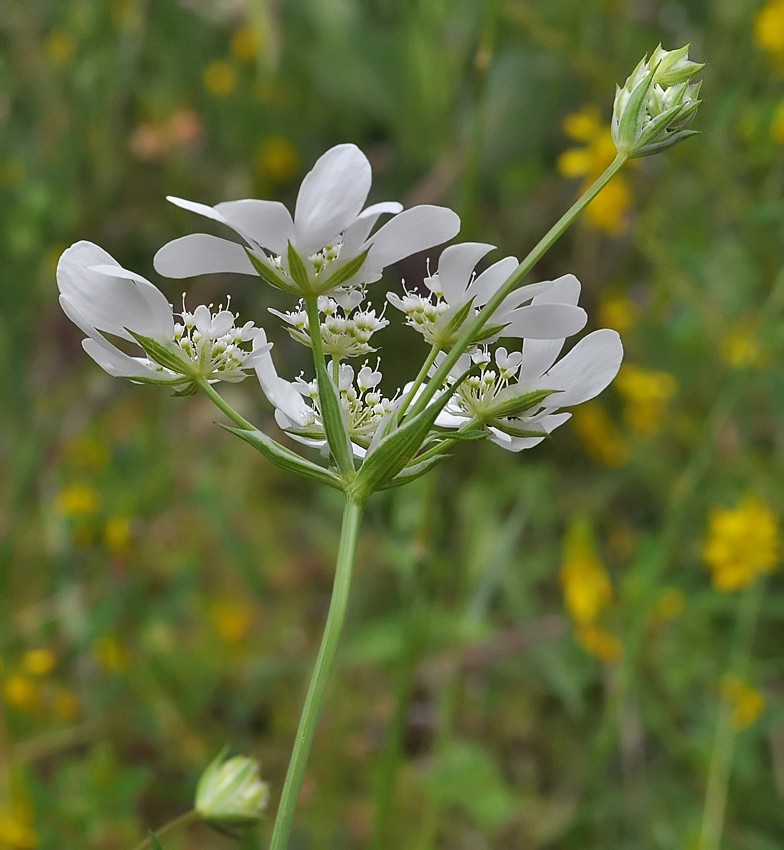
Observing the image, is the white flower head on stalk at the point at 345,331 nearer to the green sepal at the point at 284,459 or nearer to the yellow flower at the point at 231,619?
the green sepal at the point at 284,459

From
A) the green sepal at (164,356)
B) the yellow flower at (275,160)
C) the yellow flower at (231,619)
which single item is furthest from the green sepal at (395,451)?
the yellow flower at (275,160)


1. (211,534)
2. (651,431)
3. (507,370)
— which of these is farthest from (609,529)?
(507,370)

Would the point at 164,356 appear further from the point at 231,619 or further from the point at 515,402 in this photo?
the point at 231,619

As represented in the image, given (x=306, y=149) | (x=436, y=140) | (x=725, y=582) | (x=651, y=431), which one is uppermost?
(x=306, y=149)

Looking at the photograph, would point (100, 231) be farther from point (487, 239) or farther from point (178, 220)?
point (487, 239)

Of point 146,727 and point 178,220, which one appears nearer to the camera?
point 146,727

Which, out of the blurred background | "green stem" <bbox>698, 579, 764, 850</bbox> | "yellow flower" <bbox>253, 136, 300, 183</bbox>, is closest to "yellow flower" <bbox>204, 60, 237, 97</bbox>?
the blurred background

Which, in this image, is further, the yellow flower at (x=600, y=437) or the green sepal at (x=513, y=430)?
the yellow flower at (x=600, y=437)

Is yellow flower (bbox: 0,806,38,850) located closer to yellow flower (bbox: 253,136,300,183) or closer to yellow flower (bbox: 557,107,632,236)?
yellow flower (bbox: 557,107,632,236)
